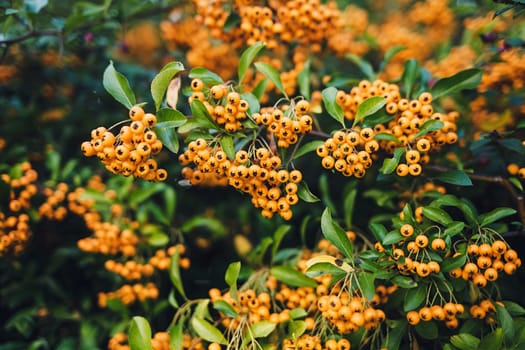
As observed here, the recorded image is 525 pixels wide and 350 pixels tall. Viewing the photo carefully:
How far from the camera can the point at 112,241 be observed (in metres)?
2.15

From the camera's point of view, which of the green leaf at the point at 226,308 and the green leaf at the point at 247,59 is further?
the green leaf at the point at 247,59

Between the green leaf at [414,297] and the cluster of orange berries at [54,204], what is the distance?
6.43 ft

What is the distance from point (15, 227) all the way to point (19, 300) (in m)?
0.55

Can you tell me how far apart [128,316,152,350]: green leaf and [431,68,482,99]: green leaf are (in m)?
1.67

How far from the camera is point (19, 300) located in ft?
7.70

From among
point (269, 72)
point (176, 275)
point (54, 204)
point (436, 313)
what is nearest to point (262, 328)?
point (176, 275)

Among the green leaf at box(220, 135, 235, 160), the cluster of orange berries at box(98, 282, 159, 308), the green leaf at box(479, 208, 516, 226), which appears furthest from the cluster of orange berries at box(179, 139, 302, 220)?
the cluster of orange berries at box(98, 282, 159, 308)

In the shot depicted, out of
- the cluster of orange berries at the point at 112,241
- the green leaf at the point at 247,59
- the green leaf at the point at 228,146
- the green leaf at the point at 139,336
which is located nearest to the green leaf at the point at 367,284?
the green leaf at the point at 228,146

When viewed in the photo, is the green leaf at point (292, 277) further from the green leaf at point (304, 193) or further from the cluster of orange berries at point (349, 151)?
the cluster of orange berries at point (349, 151)

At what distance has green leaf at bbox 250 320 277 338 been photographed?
1.57 metres

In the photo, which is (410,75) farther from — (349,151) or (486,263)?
(486,263)

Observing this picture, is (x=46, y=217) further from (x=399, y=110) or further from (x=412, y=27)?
(x=412, y=27)

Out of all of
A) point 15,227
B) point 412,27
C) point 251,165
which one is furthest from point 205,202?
point 412,27

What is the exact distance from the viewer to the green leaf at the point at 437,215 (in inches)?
59.9
